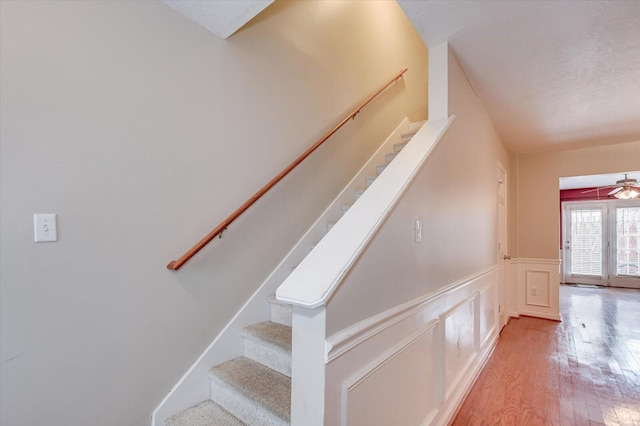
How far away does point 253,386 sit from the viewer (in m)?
1.56

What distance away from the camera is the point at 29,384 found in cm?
120

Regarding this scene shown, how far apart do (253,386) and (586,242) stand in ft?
30.6

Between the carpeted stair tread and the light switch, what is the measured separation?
109 centimetres

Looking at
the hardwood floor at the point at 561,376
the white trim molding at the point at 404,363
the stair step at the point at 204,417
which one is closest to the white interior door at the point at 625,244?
the hardwood floor at the point at 561,376

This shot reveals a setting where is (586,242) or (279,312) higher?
(279,312)

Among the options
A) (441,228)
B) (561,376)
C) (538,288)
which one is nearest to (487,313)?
(561,376)

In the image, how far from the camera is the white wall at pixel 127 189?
3.91ft

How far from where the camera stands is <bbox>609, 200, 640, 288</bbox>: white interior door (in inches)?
282

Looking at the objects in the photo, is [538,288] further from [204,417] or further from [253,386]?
[204,417]

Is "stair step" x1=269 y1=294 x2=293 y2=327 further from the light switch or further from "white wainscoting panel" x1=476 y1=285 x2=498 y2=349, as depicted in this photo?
"white wainscoting panel" x1=476 y1=285 x2=498 y2=349

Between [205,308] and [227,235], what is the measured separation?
44 centimetres

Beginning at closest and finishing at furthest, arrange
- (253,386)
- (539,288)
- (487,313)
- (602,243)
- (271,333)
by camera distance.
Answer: (253,386) → (271,333) → (487,313) → (539,288) → (602,243)

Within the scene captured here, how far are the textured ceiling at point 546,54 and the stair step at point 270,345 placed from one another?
2.01m

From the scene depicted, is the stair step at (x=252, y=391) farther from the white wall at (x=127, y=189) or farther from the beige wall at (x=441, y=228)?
the beige wall at (x=441, y=228)
